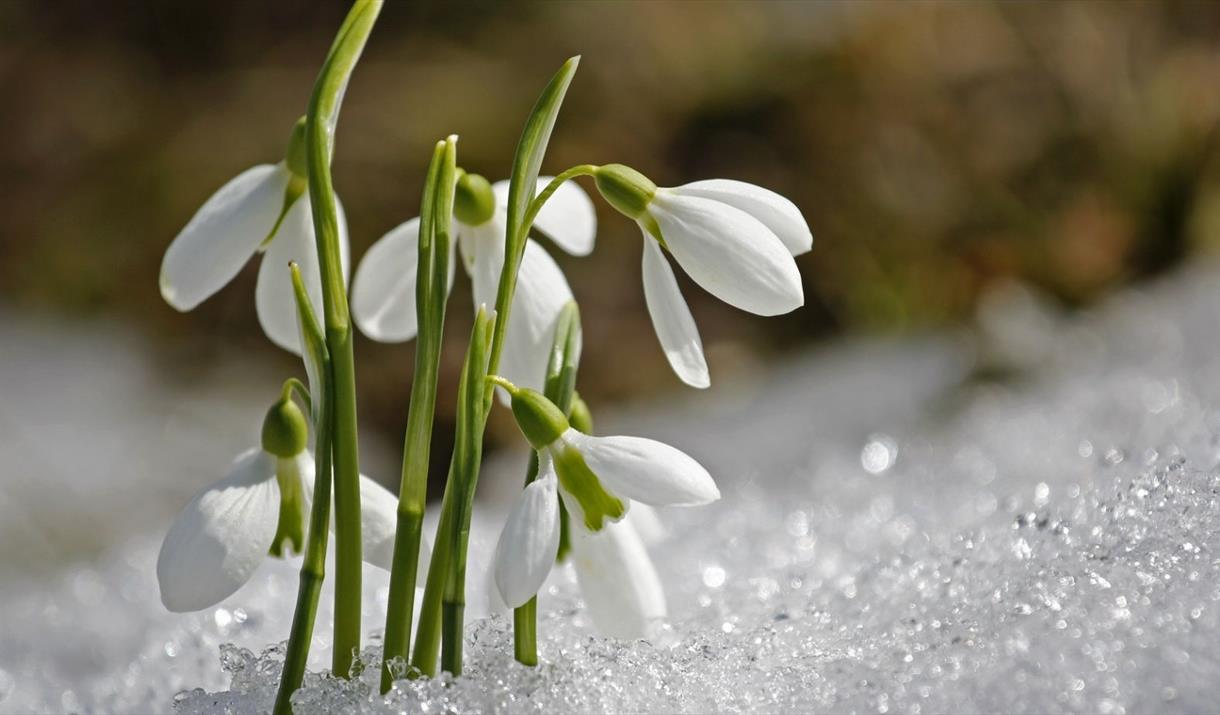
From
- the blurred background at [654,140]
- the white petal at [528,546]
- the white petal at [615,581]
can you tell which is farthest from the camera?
the blurred background at [654,140]

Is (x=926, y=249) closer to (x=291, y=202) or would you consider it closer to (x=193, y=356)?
(x=193, y=356)

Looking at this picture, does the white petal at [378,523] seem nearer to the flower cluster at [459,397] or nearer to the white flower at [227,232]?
the flower cluster at [459,397]

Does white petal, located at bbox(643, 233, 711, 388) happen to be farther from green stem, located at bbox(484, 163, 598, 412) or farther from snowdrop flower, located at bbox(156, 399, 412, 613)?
snowdrop flower, located at bbox(156, 399, 412, 613)

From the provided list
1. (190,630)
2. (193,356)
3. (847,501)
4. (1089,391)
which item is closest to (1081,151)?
(1089,391)

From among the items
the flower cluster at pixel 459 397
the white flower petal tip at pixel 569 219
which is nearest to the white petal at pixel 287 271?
the flower cluster at pixel 459 397

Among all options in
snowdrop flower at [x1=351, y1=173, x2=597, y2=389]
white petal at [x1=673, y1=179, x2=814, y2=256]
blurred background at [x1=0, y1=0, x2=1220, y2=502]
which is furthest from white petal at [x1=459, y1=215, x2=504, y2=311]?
blurred background at [x1=0, y1=0, x2=1220, y2=502]

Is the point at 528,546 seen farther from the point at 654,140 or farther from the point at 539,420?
the point at 654,140
